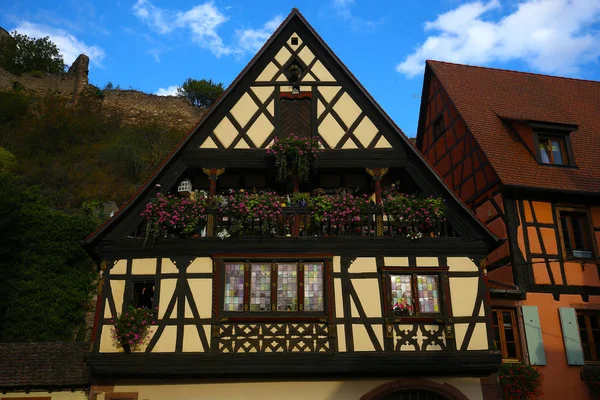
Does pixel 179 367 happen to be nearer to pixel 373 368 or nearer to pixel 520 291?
pixel 373 368

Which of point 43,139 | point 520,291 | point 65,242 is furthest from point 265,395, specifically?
point 43,139

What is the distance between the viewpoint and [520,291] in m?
13.6

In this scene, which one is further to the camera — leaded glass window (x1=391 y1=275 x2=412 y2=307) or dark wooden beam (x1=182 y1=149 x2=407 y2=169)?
dark wooden beam (x1=182 y1=149 x2=407 y2=169)

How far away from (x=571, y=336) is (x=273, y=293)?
7627 mm

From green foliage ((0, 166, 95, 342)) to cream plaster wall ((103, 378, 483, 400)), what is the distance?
9.22 m

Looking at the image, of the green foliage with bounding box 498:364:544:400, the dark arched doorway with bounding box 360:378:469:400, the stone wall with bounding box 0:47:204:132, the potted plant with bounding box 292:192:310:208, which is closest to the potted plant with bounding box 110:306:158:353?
the potted plant with bounding box 292:192:310:208

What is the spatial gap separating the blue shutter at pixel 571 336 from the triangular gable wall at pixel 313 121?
10.7 feet

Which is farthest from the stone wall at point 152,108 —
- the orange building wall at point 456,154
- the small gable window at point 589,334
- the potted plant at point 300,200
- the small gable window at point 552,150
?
the small gable window at point 589,334

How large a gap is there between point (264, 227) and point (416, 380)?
4.63 meters

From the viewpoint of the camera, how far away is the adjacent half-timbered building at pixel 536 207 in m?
13.6

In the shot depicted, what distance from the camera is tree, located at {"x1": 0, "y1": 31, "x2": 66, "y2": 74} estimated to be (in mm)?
49094

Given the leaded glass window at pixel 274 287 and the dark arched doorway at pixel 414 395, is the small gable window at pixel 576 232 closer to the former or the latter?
the dark arched doorway at pixel 414 395

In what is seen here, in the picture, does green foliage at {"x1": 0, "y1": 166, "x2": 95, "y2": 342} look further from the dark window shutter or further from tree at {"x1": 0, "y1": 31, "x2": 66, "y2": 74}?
tree at {"x1": 0, "y1": 31, "x2": 66, "y2": 74}

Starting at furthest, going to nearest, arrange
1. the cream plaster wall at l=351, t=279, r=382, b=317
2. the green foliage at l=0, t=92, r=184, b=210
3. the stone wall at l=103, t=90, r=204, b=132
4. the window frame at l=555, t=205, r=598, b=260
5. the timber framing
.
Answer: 1. the stone wall at l=103, t=90, r=204, b=132
2. the green foliage at l=0, t=92, r=184, b=210
3. the window frame at l=555, t=205, r=598, b=260
4. the cream plaster wall at l=351, t=279, r=382, b=317
5. the timber framing
